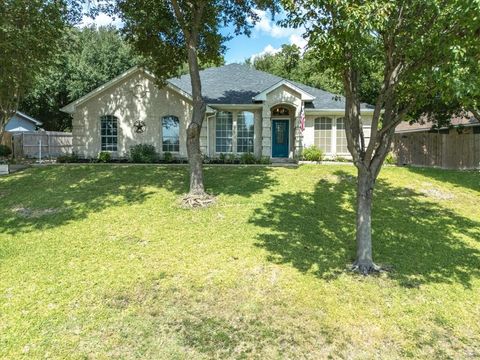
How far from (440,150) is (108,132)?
17.4m

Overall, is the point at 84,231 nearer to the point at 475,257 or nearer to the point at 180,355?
the point at 180,355

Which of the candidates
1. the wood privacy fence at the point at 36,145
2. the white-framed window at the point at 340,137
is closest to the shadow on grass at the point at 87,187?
the white-framed window at the point at 340,137

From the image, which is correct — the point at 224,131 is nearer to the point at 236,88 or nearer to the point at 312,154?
the point at 236,88

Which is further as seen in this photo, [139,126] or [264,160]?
[139,126]

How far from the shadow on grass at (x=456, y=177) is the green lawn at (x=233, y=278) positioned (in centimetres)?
284

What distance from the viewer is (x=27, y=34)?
13.0m

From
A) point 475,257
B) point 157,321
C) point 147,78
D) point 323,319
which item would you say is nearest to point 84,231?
point 157,321

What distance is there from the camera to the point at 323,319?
565 cm

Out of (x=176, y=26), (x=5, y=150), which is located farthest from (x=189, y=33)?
(x=5, y=150)

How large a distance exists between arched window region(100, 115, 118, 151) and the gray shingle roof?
13.2ft

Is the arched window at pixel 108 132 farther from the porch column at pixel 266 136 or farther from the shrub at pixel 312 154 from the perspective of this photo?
the shrub at pixel 312 154

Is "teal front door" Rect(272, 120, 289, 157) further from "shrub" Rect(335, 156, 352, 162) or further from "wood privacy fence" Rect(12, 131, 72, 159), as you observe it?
"wood privacy fence" Rect(12, 131, 72, 159)

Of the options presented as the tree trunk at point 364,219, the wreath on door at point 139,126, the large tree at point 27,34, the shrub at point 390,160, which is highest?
the large tree at point 27,34

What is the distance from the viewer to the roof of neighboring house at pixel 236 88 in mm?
19109
